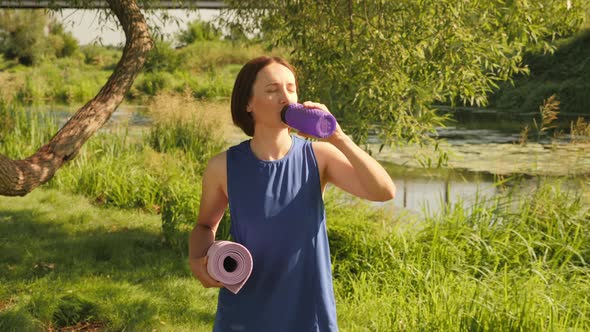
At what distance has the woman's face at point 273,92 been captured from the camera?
1868mm

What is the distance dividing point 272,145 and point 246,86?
0.60ft

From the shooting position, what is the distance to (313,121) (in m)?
1.70

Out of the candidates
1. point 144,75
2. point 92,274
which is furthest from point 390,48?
point 144,75

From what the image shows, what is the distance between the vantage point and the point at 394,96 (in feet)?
15.5

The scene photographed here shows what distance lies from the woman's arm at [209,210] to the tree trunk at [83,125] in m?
1.81

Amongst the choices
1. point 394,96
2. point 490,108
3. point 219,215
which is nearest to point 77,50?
point 490,108

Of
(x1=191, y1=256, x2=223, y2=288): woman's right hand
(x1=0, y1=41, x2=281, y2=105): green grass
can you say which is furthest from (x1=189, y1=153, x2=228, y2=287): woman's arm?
(x1=0, y1=41, x2=281, y2=105): green grass

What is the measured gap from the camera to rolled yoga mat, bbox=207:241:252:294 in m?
1.78

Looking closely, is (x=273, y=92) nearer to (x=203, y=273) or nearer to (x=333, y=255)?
(x=203, y=273)

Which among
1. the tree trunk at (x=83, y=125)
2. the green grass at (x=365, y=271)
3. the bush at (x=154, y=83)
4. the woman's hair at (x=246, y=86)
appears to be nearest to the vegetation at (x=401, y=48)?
the green grass at (x=365, y=271)

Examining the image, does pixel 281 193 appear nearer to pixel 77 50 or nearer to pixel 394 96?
pixel 394 96

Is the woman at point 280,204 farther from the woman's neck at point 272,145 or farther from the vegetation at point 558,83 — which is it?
the vegetation at point 558,83

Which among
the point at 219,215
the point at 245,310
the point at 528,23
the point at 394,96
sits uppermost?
the point at 528,23

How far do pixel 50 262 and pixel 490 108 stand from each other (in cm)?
1658
